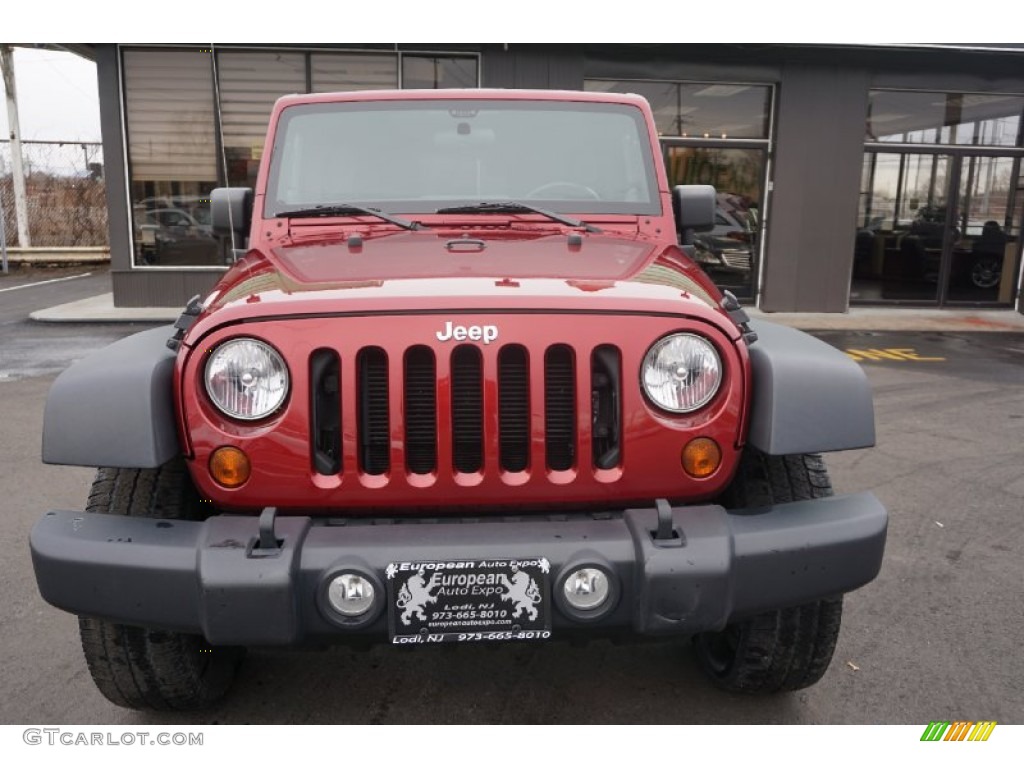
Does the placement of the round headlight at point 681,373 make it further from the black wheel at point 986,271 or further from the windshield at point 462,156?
the black wheel at point 986,271

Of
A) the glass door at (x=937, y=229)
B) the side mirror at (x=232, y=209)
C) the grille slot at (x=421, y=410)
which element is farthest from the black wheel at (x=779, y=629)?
the glass door at (x=937, y=229)

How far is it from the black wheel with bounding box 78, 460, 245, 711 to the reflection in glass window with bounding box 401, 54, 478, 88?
32.9ft

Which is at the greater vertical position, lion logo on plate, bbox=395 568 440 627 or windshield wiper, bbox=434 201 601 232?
windshield wiper, bbox=434 201 601 232

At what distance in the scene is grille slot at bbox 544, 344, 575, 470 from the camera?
7.05 feet

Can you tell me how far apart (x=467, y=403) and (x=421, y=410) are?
0.38 ft

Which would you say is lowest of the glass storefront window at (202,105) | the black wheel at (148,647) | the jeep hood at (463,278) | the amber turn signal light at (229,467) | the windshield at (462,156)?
the black wheel at (148,647)

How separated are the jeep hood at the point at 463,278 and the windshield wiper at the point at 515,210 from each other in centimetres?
12

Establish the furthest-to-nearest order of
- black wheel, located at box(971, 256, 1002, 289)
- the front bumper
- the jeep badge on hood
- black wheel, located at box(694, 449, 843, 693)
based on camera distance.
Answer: black wheel, located at box(971, 256, 1002, 289)
black wheel, located at box(694, 449, 843, 693)
the jeep badge on hood
the front bumper

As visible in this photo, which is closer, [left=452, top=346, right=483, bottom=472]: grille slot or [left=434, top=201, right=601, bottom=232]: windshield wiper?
[left=452, top=346, right=483, bottom=472]: grille slot

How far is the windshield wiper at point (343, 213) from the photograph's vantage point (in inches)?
119

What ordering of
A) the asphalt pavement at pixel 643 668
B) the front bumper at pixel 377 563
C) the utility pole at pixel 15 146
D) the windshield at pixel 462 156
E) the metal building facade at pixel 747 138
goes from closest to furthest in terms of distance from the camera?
1. the front bumper at pixel 377 563
2. the asphalt pavement at pixel 643 668
3. the windshield at pixel 462 156
4. the metal building facade at pixel 747 138
5. the utility pole at pixel 15 146

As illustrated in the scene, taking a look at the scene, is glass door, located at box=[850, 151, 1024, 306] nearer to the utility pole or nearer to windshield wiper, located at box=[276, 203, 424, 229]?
windshield wiper, located at box=[276, 203, 424, 229]

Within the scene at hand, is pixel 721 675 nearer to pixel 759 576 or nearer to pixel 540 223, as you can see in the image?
pixel 759 576
